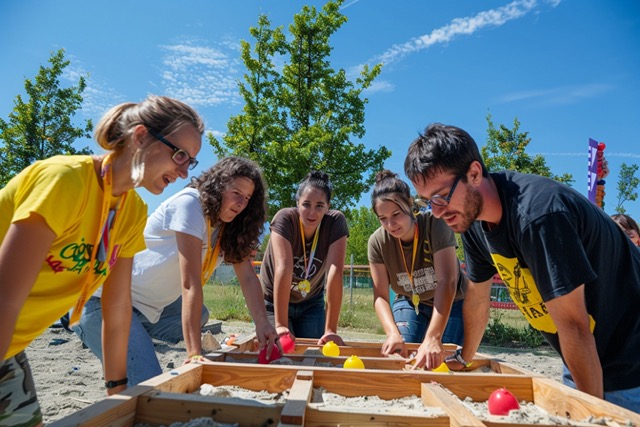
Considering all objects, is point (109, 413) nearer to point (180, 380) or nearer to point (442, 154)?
point (180, 380)

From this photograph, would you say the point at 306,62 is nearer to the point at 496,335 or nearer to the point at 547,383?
the point at 496,335

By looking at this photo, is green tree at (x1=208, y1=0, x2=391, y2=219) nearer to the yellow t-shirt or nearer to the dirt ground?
the dirt ground

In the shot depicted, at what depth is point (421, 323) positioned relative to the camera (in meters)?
4.27

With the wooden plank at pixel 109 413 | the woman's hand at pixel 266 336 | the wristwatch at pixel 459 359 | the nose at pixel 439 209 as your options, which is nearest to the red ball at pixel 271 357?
the woman's hand at pixel 266 336

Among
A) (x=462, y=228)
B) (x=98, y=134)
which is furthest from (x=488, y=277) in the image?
(x=98, y=134)

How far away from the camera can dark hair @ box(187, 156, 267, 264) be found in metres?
3.17

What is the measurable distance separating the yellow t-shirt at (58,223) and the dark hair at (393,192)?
222cm

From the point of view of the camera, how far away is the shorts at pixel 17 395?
1.75 metres

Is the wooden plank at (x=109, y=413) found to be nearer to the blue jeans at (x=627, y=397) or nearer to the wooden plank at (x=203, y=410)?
the wooden plank at (x=203, y=410)

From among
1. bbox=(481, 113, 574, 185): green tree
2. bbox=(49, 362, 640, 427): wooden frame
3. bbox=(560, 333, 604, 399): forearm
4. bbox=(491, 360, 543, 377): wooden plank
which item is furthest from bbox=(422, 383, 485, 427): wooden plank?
bbox=(481, 113, 574, 185): green tree

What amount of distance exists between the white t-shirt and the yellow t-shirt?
86cm

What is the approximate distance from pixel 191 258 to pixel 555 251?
213 cm

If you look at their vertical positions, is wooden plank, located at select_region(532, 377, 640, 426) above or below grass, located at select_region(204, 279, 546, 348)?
above

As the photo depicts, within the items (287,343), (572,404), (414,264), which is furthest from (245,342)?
(572,404)
